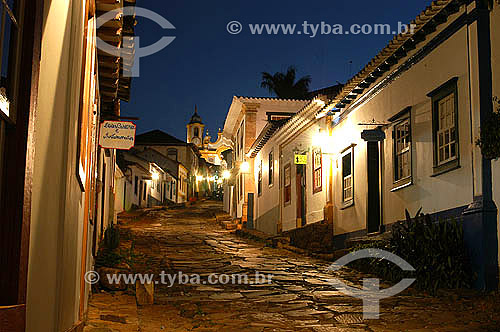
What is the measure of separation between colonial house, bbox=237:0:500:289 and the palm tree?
22.4 m

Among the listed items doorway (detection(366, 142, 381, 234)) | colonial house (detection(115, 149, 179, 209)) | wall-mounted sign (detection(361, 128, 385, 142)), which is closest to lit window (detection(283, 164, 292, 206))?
doorway (detection(366, 142, 381, 234))

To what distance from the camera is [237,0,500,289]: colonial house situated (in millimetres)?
9438

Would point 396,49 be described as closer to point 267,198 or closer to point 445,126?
point 445,126

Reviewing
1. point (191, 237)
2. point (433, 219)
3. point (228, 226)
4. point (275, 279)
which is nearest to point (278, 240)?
point (191, 237)

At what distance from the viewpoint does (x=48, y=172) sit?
347 cm

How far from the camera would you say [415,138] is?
12109mm

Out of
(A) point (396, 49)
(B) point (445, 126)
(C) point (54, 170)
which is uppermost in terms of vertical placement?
(A) point (396, 49)

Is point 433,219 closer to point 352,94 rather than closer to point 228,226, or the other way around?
point 352,94

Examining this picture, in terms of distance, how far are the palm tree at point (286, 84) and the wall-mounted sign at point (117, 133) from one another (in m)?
33.1

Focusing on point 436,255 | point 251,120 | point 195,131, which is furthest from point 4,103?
point 195,131

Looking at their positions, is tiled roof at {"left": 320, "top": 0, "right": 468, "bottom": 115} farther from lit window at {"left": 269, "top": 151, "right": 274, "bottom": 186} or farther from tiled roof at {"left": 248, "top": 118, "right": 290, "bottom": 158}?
lit window at {"left": 269, "top": 151, "right": 274, "bottom": 186}

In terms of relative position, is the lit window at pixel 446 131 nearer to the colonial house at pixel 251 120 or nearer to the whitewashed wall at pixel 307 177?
the whitewashed wall at pixel 307 177

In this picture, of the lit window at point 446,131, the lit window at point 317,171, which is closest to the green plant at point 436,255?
A: the lit window at point 446,131

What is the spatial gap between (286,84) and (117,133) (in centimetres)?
3377
